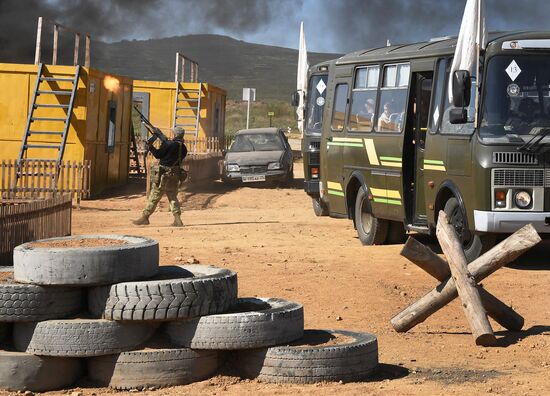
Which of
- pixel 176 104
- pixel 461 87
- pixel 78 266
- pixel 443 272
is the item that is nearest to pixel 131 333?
pixel 78 266

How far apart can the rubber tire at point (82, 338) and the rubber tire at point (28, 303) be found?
11 cm

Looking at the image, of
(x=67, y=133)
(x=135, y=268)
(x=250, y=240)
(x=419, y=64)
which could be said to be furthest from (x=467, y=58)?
(x=67, y=133)

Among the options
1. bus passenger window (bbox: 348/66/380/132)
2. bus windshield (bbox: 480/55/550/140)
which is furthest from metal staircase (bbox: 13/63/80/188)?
bus windshield (bbox: 480/55/550/140)

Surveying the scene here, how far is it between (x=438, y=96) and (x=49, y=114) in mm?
13759

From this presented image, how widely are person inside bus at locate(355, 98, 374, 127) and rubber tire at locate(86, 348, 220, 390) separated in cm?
962

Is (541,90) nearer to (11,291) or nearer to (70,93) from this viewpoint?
(11,291)

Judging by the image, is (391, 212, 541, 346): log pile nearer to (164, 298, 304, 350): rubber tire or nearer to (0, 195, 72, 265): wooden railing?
(164, 298, 304, 350): rubber tire

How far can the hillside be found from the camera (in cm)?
14050

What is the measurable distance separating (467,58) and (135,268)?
22.3 ft

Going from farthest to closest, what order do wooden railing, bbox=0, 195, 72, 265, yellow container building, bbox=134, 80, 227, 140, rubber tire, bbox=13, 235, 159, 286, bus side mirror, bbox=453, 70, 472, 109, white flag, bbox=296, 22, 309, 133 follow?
1. yellow container building, bbox=134, 80, 227, 140
2. white flag, bbox=296, 22, 309, 133
3. bus side mirror, bbox=453, 70, 472, 109
4. wooden railing, bbox=0, 195, 72, 265
5. rubber tire, bbox=13, 235, 159, 286

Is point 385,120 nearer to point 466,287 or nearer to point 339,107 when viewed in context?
point 339,107

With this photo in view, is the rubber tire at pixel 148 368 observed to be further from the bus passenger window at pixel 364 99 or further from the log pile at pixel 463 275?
the bus passenger window at pixel 364 99

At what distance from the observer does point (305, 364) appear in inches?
339

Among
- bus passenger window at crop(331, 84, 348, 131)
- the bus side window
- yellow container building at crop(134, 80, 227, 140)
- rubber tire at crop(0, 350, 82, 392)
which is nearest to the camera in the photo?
rubber tire at crop(0, 350, 82, 392)
